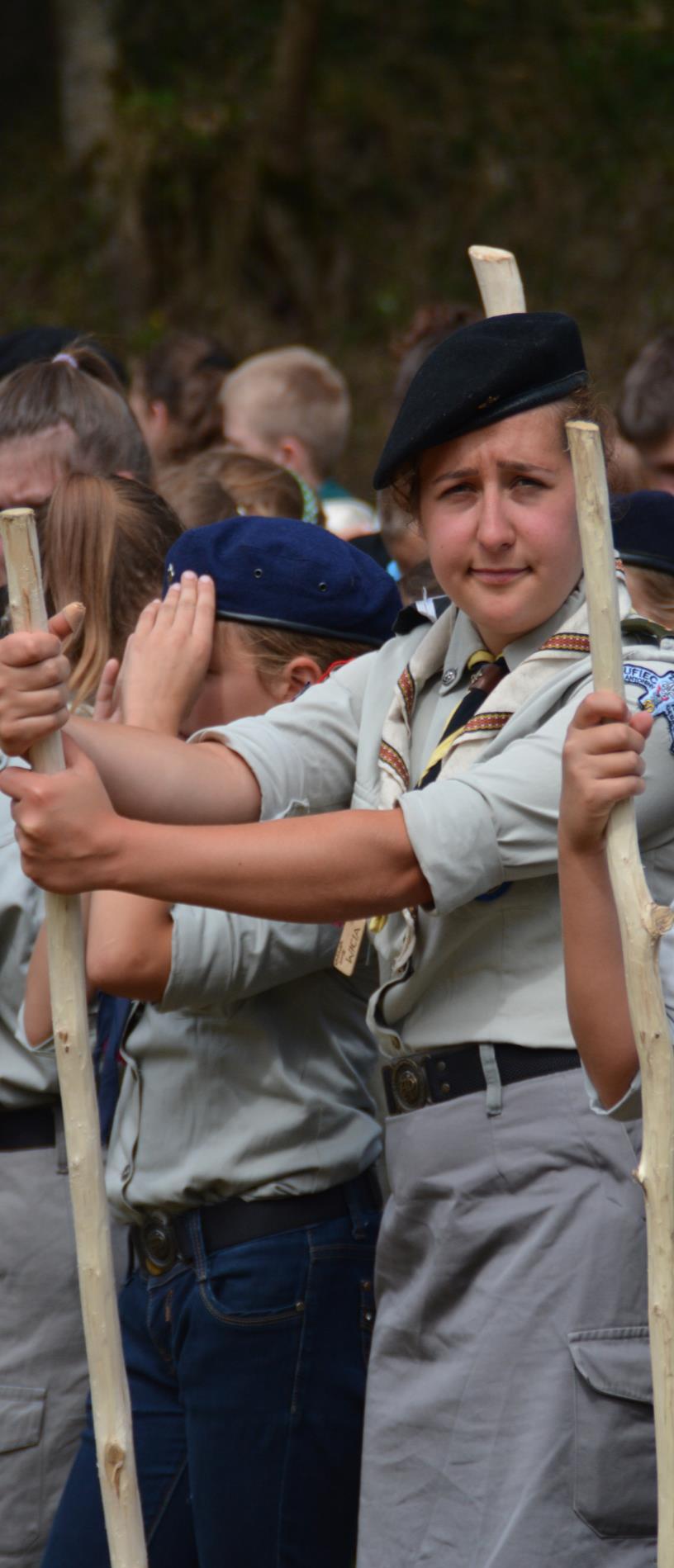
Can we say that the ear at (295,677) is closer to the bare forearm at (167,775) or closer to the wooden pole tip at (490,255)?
the bare forearm at (167,775)

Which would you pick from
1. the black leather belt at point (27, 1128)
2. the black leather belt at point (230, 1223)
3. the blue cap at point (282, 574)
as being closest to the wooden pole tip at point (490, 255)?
the blue cap at point (282, 574)

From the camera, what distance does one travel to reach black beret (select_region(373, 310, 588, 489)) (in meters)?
2.45

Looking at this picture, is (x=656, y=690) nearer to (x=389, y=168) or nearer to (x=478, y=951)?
(x=478, y=951)

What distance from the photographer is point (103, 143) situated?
43.9ft

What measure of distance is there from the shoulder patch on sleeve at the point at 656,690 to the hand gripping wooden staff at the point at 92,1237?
74 centimetres

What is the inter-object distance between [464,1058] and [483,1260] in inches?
10.3

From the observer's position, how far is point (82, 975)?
234cm

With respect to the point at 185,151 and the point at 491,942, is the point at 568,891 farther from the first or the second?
the point at 185,151

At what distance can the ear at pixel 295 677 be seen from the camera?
3.12m

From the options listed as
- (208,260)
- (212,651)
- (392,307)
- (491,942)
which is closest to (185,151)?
(208,260)

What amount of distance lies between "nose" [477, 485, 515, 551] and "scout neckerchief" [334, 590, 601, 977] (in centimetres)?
14

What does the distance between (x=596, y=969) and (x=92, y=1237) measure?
71cm

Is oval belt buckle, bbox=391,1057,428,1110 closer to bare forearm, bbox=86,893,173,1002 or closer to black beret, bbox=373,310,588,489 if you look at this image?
bare forearm, bbox=86,893,173,1002

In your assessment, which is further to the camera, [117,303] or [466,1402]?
[117,303]
